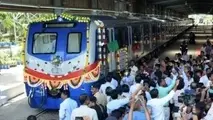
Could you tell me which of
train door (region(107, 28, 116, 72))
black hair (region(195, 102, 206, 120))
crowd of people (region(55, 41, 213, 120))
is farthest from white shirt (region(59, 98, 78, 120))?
train door (region(107, 28, 116, 72))

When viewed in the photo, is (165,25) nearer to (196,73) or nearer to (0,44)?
(0,44)

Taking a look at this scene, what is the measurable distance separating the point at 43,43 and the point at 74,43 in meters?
0.99

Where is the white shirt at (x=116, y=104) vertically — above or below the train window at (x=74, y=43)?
below

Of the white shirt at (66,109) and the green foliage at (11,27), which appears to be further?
the green foliage at (11,27)

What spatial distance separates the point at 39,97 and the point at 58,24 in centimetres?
225

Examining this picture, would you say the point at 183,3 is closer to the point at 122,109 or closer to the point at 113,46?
the point at 113,46

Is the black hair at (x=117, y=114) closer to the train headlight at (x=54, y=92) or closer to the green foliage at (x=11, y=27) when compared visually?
the train headlight at (x=54, y=92)

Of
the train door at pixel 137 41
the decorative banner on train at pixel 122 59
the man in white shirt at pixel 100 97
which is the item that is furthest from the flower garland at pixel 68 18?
the train door at pixel 137 41

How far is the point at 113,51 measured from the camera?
14664mm

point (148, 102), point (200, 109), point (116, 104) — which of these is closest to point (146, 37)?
point (116, 104)

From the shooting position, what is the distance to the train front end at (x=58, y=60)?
39.8ft

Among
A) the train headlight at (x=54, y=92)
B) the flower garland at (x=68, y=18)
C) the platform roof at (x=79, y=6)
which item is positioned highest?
the platform roof at (x=79, y=6)

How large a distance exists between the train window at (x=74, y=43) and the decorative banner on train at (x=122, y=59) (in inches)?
132

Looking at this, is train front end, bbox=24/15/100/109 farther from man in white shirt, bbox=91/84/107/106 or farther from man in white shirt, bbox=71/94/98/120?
man in white shirt, bbox=71/94/98/120
